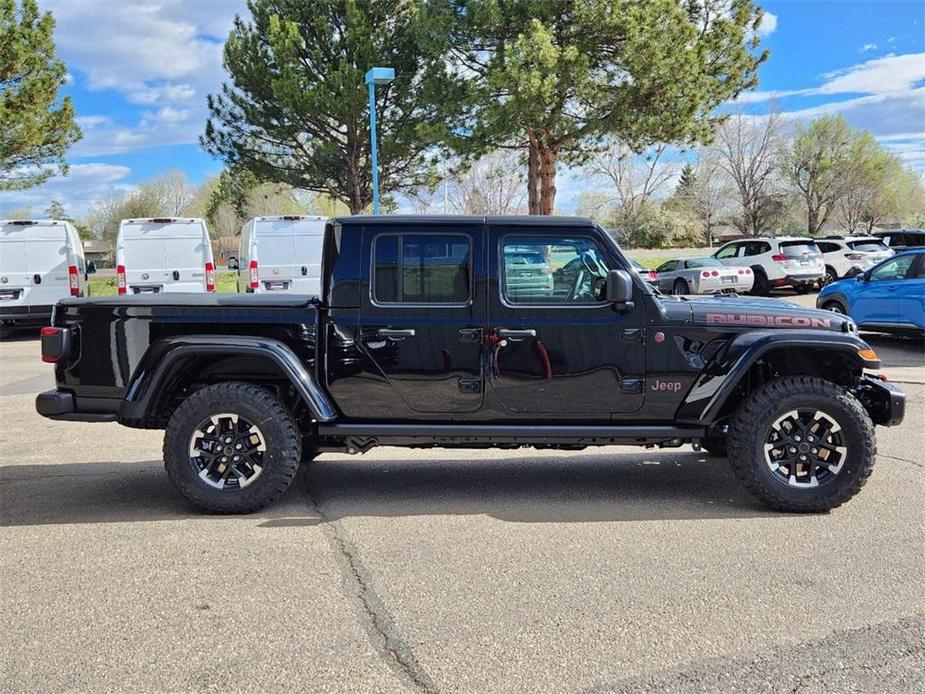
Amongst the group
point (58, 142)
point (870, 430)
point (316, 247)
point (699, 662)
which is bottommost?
point (699, 662)

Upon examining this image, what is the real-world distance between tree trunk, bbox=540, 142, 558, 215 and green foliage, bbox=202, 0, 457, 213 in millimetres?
3198

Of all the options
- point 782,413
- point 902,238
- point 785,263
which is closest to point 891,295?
point 782,413

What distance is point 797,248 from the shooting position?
21.2 m

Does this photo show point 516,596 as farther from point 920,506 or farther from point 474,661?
point 920,506

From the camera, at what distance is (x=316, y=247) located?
562 inches

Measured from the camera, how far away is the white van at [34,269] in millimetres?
15195

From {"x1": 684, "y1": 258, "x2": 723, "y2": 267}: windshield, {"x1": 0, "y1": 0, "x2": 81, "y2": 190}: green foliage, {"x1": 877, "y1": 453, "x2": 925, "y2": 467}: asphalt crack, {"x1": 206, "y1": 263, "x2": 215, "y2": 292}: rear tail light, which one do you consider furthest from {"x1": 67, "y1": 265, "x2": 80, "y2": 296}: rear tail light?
{"x1": 684, "y1": 258, "x2": 723, "y2": 267}: windshield

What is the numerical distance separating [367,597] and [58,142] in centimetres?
2584

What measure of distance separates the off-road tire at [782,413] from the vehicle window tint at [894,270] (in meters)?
8.47

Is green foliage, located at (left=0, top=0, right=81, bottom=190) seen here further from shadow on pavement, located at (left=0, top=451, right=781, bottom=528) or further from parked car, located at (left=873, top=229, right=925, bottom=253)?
parked car, located at (left=873, top=229, right=925, bottom=253)

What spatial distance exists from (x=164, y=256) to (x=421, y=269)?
431 inches

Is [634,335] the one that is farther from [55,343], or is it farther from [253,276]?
[253,276]

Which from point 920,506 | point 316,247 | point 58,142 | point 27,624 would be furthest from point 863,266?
point 58,142

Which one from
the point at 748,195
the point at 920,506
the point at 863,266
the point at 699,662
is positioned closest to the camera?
the point at 699,662
